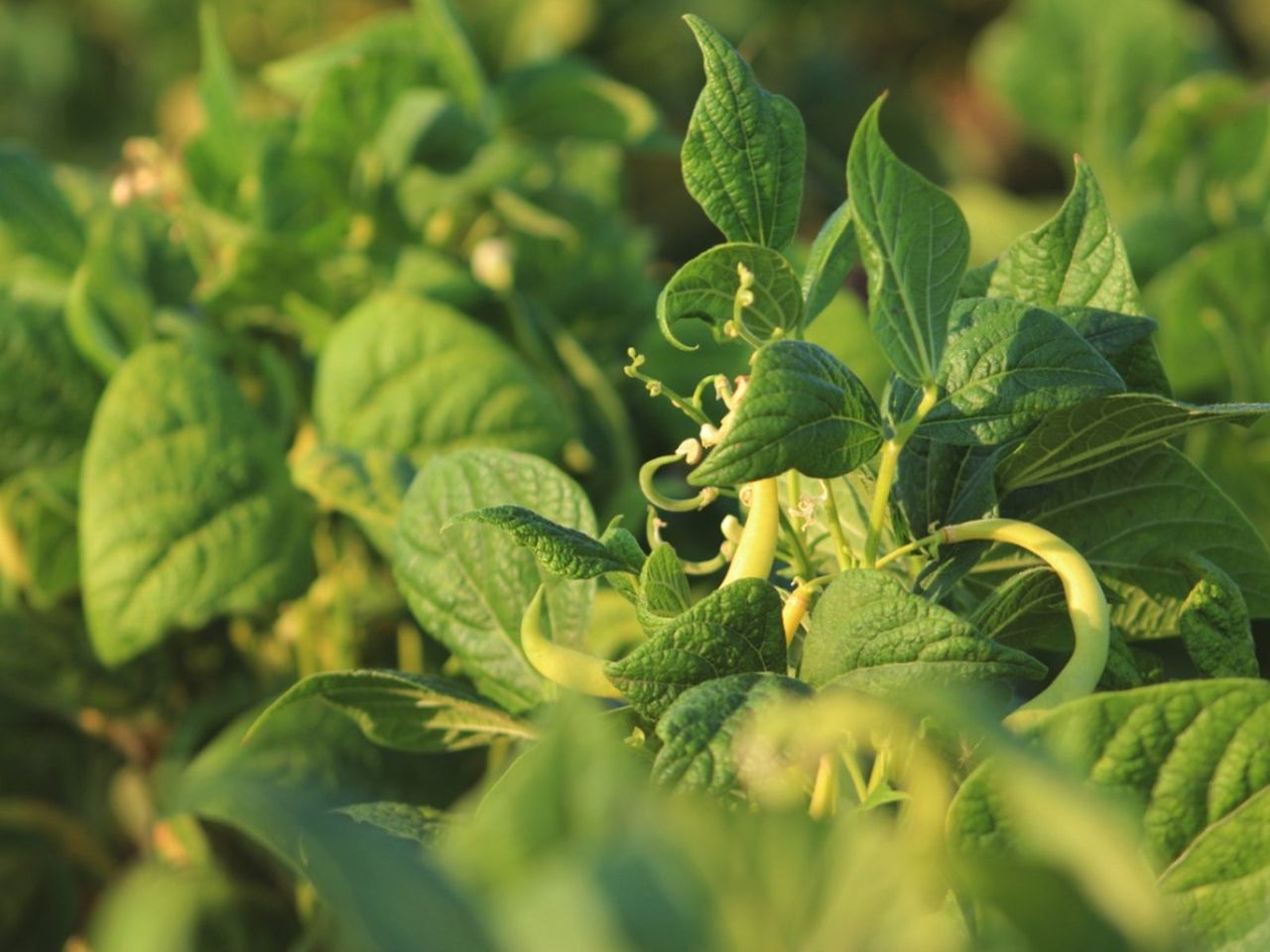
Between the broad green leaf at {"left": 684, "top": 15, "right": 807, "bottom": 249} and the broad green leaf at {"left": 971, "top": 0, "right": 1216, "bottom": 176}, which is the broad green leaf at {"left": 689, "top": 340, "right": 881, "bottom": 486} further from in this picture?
the broad green leaf at {"left": 971, "top": 0, "right": 1216, "bottom": 176}

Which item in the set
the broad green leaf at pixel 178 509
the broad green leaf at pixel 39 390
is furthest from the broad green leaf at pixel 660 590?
the broad green leaf at pixel 39 390

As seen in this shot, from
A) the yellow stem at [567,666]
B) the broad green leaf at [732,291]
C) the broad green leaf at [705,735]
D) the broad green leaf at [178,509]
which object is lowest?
the broad green leaf at [178,509]

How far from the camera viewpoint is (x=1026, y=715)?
267mm

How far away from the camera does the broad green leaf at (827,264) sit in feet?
1.03

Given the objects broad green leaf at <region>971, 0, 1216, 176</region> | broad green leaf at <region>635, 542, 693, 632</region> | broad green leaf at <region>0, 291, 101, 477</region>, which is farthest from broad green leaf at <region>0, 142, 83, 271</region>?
broad green leaf at <region>971, 0, 1216, 176</region>

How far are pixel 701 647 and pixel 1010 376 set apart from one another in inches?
3.3

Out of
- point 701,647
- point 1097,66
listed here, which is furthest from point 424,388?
point 1097,66

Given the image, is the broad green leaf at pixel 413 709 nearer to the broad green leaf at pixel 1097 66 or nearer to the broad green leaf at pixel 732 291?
the broad green leaf at pixel 732 291

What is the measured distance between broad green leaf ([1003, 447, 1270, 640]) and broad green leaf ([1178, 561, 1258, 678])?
0.02 meters

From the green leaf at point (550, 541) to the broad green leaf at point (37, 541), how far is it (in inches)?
12.5

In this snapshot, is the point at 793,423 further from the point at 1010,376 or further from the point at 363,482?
the point at 363,482

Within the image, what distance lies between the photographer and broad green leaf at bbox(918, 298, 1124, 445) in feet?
0.96

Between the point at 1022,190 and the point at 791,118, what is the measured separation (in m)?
1.55

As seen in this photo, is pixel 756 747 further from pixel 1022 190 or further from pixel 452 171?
pixel 1022 190
